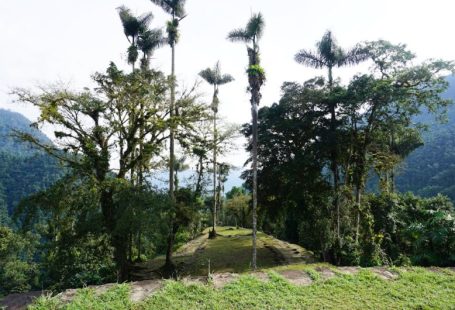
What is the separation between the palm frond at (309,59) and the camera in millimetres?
21453

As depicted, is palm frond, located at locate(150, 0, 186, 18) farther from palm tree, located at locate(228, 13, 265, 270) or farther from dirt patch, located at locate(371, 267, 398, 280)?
dirt patch, located at locate(371, 267, 398, 280)

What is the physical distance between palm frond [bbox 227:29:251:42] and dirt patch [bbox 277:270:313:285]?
11752mm

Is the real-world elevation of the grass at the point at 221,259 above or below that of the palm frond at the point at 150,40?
below

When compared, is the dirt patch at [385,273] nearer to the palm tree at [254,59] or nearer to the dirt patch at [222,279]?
the dirt patch at [222,279]

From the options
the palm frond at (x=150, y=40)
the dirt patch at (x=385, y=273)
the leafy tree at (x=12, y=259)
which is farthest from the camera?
Answer: the leafy tree at (x=12, y=259)

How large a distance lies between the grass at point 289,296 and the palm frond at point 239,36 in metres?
12.1

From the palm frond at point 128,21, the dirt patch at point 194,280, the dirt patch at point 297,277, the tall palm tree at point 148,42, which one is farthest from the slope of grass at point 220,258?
the palm frond at point 128,21

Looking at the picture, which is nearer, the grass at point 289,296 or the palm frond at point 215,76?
the grass at point 289,296

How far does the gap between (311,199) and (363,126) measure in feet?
17.3

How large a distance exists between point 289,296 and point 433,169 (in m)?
68.3

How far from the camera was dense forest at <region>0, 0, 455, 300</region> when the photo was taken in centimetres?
1491

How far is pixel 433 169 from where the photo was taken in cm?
6594

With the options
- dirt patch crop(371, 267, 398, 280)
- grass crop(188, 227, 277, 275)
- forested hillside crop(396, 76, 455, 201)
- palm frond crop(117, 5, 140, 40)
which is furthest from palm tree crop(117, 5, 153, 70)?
forested hillside crop(396, 76, 455, 201)

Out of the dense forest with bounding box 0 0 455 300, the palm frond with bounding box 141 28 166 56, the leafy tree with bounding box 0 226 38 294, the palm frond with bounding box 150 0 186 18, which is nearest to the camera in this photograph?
the dense forest with bounding box 0 0 455 300
